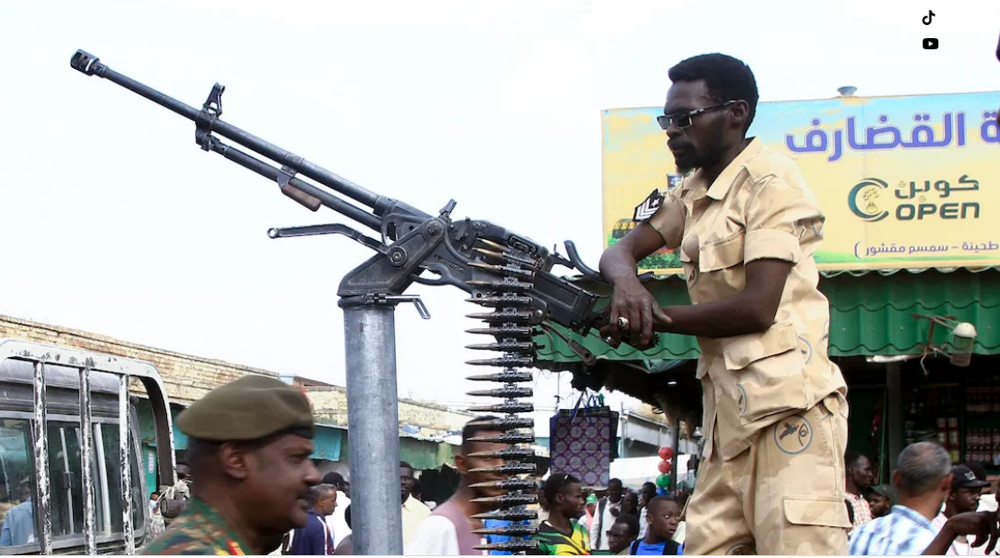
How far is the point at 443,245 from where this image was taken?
4309 mm

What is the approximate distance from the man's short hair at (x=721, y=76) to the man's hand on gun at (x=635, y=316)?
1.87 ft

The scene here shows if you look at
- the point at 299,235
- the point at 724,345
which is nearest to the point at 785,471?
the point at 724,345

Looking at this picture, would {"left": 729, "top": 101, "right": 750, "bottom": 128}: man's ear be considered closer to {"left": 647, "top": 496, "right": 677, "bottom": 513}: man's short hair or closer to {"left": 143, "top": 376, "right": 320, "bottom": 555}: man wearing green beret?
{"left": 143, "top": 376, "right": 320, "bottom": 555}: man wearing green beret

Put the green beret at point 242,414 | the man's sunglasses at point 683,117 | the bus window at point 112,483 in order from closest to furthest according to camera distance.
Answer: the green beret at point 242,414
the man's sunglasses at point 683,117
the bus window at point 112,483

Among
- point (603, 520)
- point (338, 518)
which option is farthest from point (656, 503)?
point (603, 520)

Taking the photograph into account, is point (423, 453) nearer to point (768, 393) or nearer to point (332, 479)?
point (332, 479)

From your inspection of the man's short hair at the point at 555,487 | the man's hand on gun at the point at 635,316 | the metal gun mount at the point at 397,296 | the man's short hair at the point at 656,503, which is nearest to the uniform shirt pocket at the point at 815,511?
the man's hand on gun at the point at 635,316

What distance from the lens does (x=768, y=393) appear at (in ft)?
9.87

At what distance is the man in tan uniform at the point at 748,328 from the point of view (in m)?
2.99

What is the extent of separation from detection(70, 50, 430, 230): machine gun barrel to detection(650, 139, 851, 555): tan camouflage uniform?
1.96 meters

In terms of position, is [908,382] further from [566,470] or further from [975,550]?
[975,550]

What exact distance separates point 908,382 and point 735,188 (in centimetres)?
1085

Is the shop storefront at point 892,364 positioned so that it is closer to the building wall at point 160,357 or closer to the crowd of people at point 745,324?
the building wall at point 160,357

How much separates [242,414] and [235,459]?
9cm
